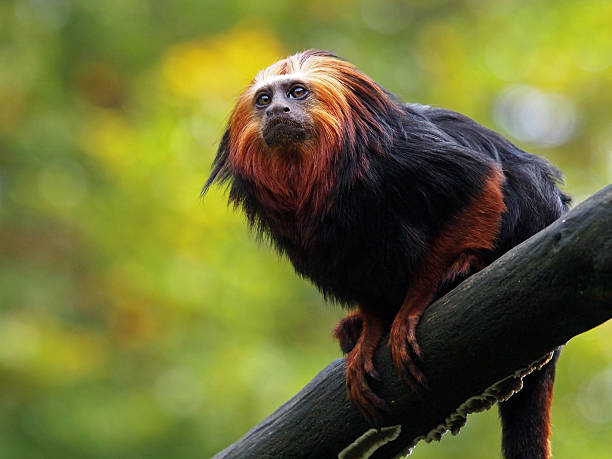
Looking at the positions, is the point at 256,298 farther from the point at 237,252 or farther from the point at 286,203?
the point at 286,203

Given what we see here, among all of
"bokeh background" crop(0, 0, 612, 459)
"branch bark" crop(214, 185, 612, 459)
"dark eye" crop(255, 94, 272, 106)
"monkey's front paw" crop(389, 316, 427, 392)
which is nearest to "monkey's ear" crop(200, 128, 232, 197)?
"dark eye" crop(255, 94, 272, 106)

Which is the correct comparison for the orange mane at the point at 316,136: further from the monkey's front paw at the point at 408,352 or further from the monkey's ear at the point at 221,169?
the monkey's front paw at the point at 408,352

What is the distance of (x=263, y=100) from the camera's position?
316 cm

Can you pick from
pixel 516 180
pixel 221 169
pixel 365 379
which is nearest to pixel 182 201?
pixel 221 169

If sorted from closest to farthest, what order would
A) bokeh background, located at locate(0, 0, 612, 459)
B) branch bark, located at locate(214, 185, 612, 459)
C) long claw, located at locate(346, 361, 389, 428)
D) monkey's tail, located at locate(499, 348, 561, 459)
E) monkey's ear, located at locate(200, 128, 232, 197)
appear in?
branch bark, located at locate(214, 185, 612, 459) < long claw, located at locate(346, 361, 389, 428) < monkey's tail, located at locate(499, 348, 561, 459) < monkey's ear, located at locate(200, 128, 232, 197) < bokeh background, located at locate(0, 0, 612, 459)

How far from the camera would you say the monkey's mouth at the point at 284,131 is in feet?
9.73

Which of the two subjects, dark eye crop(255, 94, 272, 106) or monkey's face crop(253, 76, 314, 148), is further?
dark eye crop(255, 94, 272, 106)

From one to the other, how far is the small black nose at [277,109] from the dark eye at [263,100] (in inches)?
6.1

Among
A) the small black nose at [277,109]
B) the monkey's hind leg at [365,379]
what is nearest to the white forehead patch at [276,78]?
the small black nose at [277,109]

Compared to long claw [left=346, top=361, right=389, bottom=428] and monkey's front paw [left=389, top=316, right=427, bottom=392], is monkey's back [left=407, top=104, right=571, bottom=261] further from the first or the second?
long claw [left=346, top=361, right=389, bottom=428]

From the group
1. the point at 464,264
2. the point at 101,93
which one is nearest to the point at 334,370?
the point at 464,264

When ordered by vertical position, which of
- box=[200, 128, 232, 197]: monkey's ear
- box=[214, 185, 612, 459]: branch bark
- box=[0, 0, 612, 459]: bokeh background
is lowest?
box=[214, 185, 612, 459]: branch bark

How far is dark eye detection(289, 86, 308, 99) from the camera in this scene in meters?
3.08

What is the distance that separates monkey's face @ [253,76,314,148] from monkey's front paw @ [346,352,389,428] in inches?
31.3
